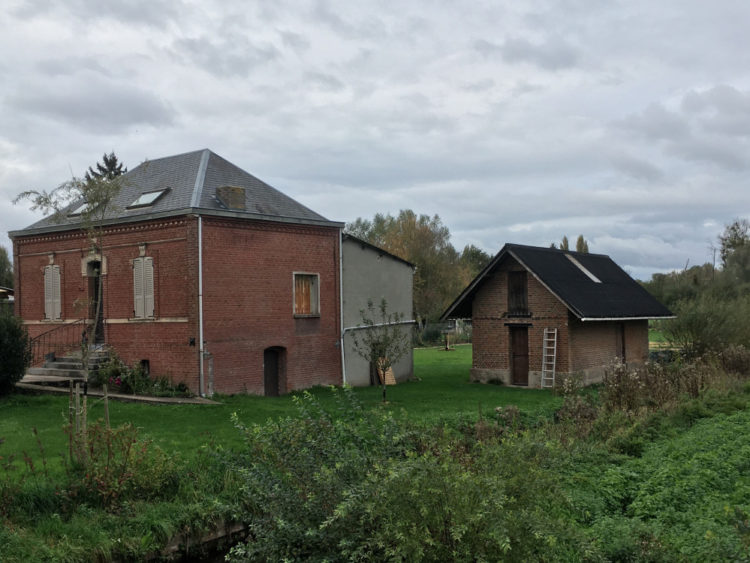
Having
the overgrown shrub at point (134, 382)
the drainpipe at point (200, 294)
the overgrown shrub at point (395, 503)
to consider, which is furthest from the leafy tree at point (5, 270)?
the overgrown shrub at point (395, 503)

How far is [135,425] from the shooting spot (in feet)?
50.7

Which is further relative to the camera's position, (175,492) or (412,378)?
(412,378)

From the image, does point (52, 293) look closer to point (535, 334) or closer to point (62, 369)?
point (62, 369)

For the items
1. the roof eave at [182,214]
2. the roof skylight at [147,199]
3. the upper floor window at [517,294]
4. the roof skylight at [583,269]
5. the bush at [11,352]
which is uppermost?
A: the roof skylight at [147,199]

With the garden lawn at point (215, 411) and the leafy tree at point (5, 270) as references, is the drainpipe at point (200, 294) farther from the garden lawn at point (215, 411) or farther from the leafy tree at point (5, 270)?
the leafy tree at point (5, 270)

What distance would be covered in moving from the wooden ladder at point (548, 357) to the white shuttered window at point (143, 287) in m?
13.3

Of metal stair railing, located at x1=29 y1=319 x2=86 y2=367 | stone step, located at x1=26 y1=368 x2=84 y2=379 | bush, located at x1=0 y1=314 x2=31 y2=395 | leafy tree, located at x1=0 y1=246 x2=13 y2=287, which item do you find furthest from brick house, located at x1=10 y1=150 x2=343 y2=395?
leafy tree, located at x1=0 y1=246 x2=13 y2=287

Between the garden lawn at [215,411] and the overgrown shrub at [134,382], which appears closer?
the garden lawn at [215,411]

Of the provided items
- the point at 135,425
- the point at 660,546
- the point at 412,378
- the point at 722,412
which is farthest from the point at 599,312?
the point at 660,546

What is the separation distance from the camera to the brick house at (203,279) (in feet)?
69.9

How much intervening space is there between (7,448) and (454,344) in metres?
44.1

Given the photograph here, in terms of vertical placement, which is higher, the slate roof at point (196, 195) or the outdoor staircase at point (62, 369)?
the slate roof at point (196, 195)

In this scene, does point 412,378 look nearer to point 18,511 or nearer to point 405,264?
point 405,264

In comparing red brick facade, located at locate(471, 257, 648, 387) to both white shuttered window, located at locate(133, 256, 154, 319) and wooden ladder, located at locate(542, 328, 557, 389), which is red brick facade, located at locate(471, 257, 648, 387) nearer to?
wooden ladder, located at locate(542, 328, 557, 389)
